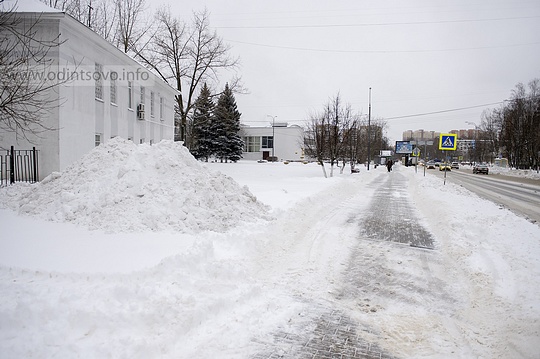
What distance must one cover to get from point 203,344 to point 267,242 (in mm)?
3705

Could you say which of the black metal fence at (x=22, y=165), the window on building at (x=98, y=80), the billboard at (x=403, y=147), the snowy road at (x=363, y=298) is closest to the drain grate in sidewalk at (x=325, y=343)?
the snowy road at (x=363, y=298)

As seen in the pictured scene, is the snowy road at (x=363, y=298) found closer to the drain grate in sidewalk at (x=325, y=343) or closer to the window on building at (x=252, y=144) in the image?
the drain grate in sidewalk at (x=325, y=343)

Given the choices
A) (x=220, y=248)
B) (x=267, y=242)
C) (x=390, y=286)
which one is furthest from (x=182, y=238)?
(x=390, y=286)

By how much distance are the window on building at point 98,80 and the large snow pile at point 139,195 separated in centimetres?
1135

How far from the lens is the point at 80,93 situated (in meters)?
16.5

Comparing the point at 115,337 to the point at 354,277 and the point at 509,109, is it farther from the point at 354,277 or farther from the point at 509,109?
the point at 509,109

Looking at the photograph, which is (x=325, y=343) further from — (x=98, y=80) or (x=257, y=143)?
(x=257, y=143)

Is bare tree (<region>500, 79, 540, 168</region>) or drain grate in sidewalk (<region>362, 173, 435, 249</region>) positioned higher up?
bare tree (<region>500, 79, 540, 168</region>)

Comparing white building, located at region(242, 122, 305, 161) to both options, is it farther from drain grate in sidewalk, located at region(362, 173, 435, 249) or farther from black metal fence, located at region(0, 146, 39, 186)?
drain grate in sidewalk, located at region(362, 173, 435, 249)

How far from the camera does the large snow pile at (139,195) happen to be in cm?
687

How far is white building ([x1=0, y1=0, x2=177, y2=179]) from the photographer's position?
14672 mm

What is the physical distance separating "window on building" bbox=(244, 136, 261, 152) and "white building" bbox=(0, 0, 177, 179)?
6166cm

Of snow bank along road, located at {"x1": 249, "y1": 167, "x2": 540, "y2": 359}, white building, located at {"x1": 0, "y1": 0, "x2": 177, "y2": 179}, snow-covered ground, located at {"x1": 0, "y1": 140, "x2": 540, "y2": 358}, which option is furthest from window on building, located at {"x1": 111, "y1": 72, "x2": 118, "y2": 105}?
snow bank along road, located at {"x1": 249, "y1": 167, "x2": 540, "y2": 359}

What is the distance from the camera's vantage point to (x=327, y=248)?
713 centimetres
